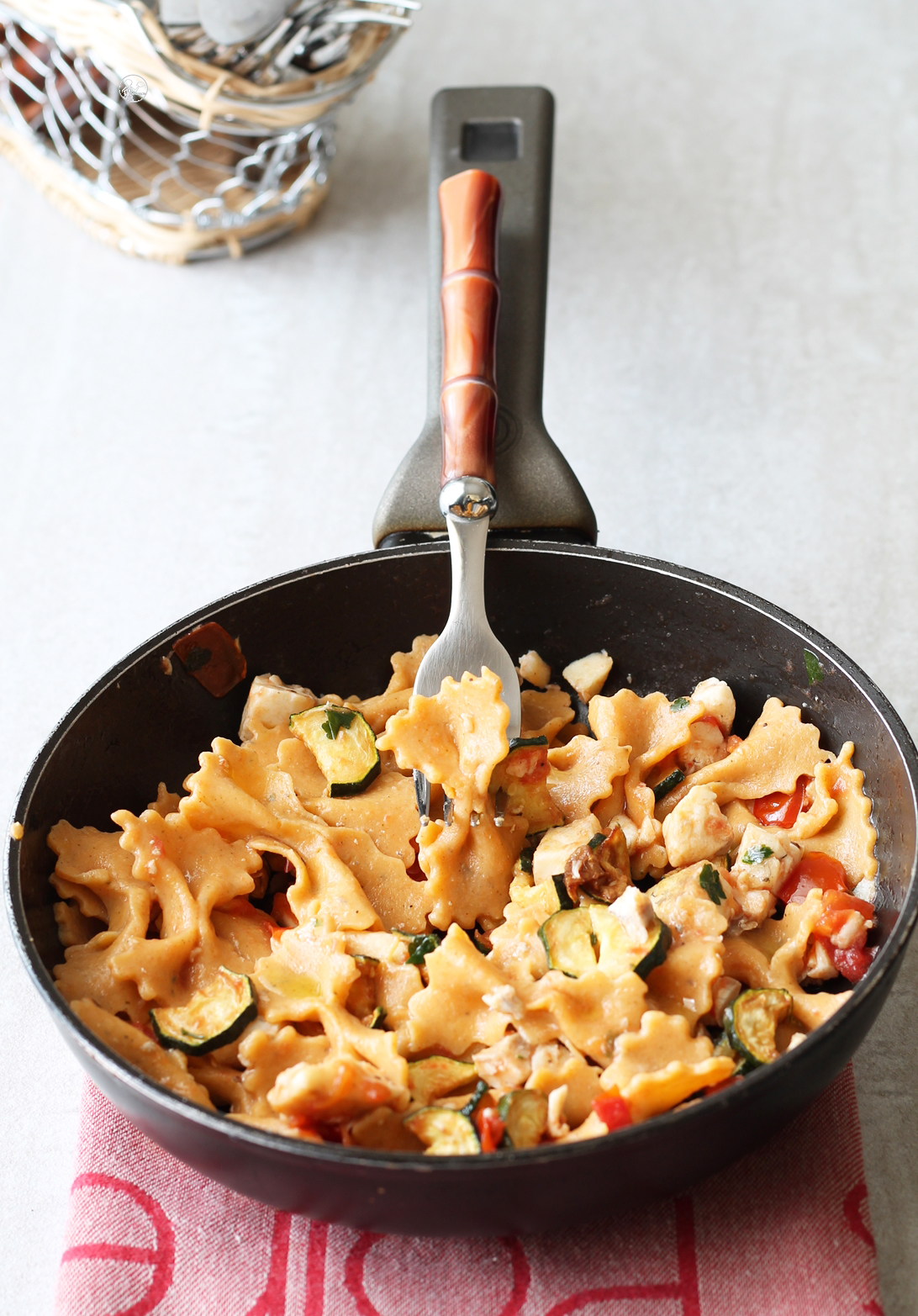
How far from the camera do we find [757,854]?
2568mm

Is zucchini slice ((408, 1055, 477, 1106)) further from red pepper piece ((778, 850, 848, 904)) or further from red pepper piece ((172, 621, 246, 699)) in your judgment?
red pepper piece ((172, 621, 246, 699))

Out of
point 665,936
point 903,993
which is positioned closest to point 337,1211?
point 665,936

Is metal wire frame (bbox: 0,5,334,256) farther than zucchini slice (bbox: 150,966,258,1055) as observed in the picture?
Yes

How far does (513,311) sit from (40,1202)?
228cm

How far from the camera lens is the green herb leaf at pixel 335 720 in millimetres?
2893

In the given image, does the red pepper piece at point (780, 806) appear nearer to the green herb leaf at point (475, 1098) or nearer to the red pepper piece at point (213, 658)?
the green herb leaf at point (475, 1098)

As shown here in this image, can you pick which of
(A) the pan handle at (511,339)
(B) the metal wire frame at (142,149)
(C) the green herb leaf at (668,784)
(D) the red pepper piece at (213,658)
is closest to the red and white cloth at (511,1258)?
(C) the green herb leaf at (668,784)

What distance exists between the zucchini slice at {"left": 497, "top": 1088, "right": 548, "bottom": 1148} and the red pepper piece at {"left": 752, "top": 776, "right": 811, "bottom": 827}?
0.90m

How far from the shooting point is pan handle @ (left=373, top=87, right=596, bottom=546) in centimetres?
303

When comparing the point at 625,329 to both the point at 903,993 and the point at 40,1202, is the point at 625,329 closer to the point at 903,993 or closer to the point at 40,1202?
the point at 903,993

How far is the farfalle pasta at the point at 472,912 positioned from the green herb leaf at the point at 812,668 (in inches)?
3.8

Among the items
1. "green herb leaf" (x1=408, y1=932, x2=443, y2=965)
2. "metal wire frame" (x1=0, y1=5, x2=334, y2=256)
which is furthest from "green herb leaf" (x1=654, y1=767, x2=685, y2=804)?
"metal wire frame" (x1=0, y1=5, x2=334, y2=256)

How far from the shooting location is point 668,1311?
221cm

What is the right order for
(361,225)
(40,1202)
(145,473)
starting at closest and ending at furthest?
(40,1202), (145,473), (361,225)
